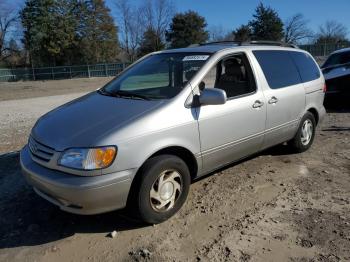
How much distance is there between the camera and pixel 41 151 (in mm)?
3854

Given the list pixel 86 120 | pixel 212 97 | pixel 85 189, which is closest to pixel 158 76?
pixel 212 97

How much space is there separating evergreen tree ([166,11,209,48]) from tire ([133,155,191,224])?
57.3 metres

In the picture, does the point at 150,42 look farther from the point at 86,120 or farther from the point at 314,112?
the point at 86,120

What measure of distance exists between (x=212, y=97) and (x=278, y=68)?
185 centimetres

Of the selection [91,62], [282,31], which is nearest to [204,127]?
[91,62]

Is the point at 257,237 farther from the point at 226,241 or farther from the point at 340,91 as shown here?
the point at 340,91

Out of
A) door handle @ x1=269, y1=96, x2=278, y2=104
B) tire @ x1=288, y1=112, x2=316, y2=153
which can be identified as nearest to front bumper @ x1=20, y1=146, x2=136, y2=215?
door handle @ x1=269, y1=96, x2=278, y2=104

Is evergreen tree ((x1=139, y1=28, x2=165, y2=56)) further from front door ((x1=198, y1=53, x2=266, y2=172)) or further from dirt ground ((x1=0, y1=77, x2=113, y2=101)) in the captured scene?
front door ((x1=198, y1=53, x2=266, y2=172))

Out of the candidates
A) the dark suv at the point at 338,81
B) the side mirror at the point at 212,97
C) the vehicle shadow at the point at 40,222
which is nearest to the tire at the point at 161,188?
the vehicle shadow at the point at 40,222

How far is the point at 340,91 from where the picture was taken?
10.3 meters

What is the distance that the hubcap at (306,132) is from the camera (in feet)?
20.5

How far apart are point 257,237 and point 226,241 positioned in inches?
12.2

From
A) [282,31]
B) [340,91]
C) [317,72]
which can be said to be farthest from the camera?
[282,31]

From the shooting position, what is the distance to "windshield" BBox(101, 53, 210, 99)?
14.6 feet
